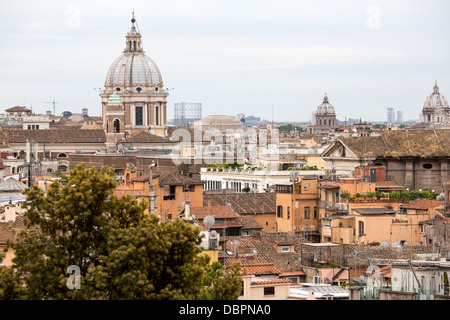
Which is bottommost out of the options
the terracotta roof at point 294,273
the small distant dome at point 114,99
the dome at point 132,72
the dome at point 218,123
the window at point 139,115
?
the terracotta roof at point 294,273

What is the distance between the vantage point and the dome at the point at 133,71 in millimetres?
114562

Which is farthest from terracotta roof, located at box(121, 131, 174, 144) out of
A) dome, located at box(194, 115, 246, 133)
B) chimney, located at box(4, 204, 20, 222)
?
chimney, located at box(4, 204, 20, 222)

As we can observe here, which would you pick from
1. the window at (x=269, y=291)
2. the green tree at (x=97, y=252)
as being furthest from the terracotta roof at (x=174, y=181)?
the green tree at (x=97, y=252)

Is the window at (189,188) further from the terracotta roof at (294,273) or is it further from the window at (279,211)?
the terracotta roof at (294,273)

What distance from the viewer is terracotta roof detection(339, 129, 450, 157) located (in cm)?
4616

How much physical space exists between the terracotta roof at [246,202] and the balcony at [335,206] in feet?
7.86

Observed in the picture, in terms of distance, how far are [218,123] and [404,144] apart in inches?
2179

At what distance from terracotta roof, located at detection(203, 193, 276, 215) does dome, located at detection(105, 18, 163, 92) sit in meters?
74.9

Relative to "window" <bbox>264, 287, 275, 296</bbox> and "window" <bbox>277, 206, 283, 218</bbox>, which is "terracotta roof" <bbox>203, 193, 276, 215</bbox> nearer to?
"window" <bbox>277, 206, 283, 218</bbox>

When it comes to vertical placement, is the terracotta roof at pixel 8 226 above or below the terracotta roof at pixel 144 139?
below

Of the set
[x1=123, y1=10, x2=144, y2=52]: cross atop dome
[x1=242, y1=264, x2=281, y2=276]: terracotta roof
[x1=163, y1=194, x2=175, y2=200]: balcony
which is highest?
[x1=123, y1=10, x2=144, y2=52]: cross atop dome

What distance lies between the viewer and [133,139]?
9962cm

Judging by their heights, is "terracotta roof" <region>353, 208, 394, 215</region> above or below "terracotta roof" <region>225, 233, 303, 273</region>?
above
